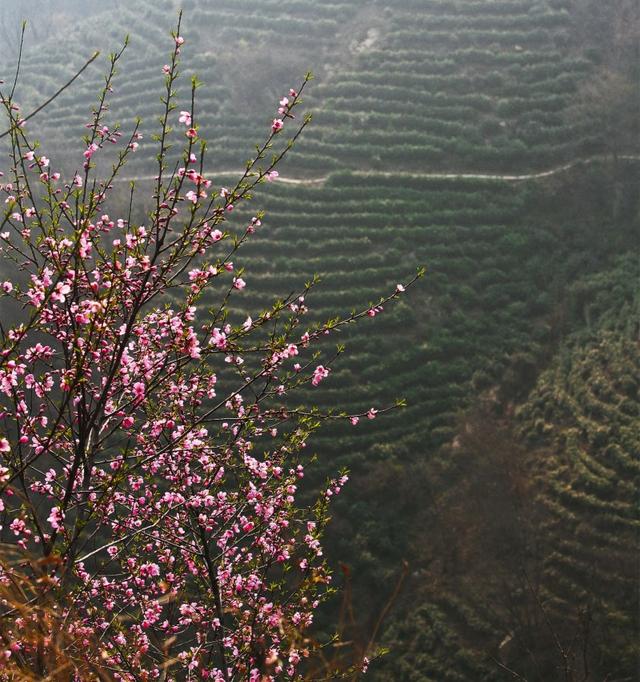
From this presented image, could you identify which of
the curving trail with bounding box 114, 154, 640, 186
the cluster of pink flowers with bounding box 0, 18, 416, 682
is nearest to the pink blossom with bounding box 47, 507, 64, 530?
the cluster of pink flowers with bounding box 0, 18, 416, 682

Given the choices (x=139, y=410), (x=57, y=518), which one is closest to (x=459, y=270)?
(x=139, y=410)

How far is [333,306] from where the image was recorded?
2508 centimetres

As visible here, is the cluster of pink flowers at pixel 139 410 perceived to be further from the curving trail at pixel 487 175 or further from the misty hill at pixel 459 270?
the curving trail at pixel 487 175

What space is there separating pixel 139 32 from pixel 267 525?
134 feet

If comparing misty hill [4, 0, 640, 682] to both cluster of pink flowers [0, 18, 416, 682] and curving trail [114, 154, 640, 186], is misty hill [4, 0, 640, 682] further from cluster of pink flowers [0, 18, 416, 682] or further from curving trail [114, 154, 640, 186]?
cluster of pink flowers [0, 18, 416, 682]

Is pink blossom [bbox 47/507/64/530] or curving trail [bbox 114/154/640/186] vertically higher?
curving trail [bbox 114/154/640/186]

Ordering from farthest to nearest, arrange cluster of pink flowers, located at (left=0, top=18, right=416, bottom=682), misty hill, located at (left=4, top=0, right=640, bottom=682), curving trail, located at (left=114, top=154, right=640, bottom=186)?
1. curving trail, located at (left=114, top=154, right=640, bottom=186)
2. misty hill, located at (left=4, top=0, right=640, bottom=682)
3. cluster of pink flowers, located at (left=0, top=18, right=416, bottom=682)

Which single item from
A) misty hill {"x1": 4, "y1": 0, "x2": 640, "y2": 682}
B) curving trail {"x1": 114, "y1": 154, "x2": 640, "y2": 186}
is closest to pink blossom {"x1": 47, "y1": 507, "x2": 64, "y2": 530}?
misty hill {"x1": 4, "y1": 0, "x2": 640, "y2": 682}

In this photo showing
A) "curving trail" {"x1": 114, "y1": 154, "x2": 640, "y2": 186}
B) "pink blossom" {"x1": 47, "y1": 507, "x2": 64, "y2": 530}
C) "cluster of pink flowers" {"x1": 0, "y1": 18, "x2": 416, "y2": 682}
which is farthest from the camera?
"curving trail" {"x1": 114, "y1": 154, "x2": 640, "y2": 186}

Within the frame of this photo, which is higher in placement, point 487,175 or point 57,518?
point 487,175

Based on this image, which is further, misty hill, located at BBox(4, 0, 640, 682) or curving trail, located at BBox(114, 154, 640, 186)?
curving trail, located at BBox(114, 154, 640, 186)

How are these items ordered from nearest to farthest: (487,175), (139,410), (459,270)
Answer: (139,410), (459,270), (487,175)

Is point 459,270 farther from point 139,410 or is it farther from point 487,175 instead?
point 139,410

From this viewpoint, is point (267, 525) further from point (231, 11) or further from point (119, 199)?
point (231, 11)
